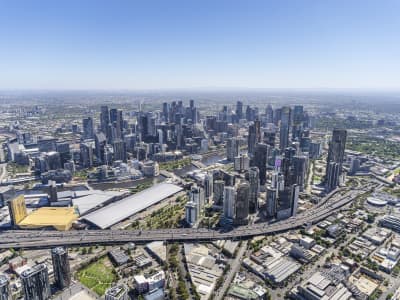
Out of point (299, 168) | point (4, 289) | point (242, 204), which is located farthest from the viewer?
point (299, 168)

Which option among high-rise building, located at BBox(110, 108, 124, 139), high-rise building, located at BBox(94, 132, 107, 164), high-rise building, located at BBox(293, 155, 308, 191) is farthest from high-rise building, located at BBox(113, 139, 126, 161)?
high-rise building, located at BBox(293, 155, 308, 191)

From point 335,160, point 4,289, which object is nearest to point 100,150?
point 4,289

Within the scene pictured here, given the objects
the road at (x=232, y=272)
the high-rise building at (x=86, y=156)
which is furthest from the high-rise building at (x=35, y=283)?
the high-rise building at (x=86, y=156)

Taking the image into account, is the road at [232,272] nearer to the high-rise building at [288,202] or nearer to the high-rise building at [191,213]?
the high-rise building at [191,213]

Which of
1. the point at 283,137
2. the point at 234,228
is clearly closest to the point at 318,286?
the point at 234,228

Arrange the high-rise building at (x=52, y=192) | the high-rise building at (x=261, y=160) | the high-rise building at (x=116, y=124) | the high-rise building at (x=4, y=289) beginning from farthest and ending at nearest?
the high-rise building at (x=116, y=124)
the high-rise building at (x=261, y=160)
the high-rise building at (x=52, y=192)
the high-rise building at (x=4, y=289)

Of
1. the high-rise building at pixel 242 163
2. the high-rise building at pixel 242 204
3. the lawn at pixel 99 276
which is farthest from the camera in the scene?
the high-rise building at pixel 242 163

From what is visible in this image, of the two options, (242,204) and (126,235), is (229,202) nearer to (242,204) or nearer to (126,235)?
(242,204)
